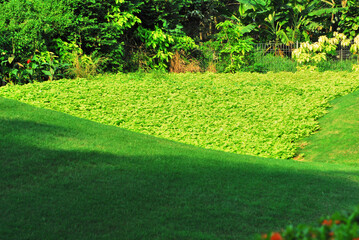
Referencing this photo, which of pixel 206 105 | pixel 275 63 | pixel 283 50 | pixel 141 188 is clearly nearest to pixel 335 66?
pixel 275 63

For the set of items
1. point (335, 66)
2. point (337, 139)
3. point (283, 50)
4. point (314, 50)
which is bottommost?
point (337, 139)

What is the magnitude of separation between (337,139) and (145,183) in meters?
5.00

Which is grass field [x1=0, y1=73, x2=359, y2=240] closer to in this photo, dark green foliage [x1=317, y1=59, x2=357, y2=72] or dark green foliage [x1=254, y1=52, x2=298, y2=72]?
dark green foliage [x1=254, y1=52, x2=298, y2=72]

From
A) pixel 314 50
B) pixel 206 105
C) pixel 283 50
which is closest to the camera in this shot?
pixel 206 105

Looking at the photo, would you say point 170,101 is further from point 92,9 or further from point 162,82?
point 92,9

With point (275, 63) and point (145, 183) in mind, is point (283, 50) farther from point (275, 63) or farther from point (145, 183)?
point (145, 183)

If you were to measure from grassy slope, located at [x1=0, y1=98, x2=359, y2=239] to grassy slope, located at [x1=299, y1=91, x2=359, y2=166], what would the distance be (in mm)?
844

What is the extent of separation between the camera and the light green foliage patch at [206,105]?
Result: 28.7ft

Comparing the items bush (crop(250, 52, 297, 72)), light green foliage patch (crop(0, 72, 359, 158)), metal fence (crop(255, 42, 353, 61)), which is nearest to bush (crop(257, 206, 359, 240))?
light green foliage patch (crop(0, 72, 359, 158))

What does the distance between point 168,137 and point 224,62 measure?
801cm

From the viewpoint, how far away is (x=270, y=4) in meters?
19.0

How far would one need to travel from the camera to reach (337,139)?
849cm

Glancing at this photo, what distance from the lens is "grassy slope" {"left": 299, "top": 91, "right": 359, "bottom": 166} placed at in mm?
7895

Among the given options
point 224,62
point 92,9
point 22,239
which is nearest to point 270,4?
A: point 224,62
